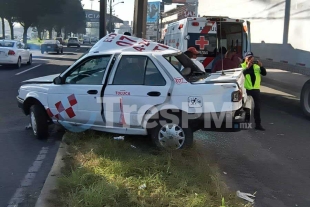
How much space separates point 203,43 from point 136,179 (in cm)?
706

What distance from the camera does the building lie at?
9258 mm

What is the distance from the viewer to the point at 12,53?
765 inches

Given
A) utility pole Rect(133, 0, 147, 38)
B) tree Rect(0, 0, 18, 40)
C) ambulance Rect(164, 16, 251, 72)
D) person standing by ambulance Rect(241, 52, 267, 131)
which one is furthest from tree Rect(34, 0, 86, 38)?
person standing by ambulance Rect(241, 52, 267, 131)

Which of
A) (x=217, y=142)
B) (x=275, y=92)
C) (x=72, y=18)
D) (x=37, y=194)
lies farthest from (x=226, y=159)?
(x=72, y=18)

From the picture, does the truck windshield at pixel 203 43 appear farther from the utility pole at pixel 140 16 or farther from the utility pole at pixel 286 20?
the utility pole at pixel 140 16

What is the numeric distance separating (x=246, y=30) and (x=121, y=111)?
20.3ft

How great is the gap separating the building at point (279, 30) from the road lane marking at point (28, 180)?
6500 mm

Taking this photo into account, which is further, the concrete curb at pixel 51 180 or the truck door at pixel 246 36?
the truck door at pixel 246 36

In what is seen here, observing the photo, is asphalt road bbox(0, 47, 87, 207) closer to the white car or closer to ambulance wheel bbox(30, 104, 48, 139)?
ambulance wheel bbox(30, 104, 48, 139)

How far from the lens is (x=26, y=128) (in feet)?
25.1

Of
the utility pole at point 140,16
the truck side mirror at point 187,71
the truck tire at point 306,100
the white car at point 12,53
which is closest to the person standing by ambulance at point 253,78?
the truck side mirror at point 187,71

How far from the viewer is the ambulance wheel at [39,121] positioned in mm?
6634

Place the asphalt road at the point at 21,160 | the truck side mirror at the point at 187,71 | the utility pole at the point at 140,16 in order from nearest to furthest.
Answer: the asphalt road at the point at 21,160 < the truck side mirror at the point at 187,71 < the utility pole at the point at 140,16

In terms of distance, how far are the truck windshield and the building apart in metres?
1.73
